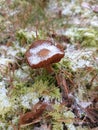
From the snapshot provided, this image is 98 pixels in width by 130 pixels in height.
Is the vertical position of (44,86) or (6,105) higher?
(44,86)

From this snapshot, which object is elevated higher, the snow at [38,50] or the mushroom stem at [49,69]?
the snow at [38,50]

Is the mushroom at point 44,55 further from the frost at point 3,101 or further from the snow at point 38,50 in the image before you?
the frost at point 3,101

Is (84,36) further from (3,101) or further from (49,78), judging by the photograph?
(3,101)

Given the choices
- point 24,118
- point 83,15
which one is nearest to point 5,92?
point 24,118

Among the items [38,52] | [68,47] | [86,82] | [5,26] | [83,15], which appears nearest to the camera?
[38,52]

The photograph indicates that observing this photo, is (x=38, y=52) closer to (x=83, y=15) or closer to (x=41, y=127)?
(x=41, y=127)

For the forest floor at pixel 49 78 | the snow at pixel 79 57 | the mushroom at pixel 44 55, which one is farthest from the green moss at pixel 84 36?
the mushroom at pixel 44 55

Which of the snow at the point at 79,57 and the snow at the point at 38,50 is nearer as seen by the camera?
the snow at the point at 38,50
